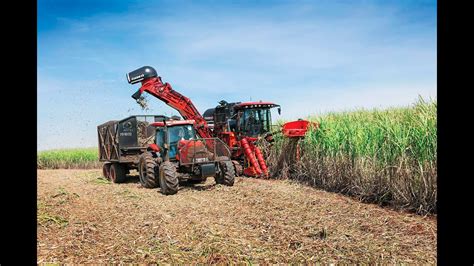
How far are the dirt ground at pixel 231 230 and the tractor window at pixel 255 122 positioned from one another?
183 inches

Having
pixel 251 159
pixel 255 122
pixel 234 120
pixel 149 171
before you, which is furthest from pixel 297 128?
pixel 149 171

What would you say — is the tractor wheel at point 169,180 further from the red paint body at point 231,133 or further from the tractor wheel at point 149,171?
the red paint body at point 231,133

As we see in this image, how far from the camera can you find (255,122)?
1405cm

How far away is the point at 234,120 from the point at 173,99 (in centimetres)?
262

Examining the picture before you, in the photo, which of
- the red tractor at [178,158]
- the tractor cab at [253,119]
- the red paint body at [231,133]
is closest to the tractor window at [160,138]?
the red tractor at [178,158]

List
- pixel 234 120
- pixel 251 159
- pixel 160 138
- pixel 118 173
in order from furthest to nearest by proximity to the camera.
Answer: pixel 234 120
pixel 118 173
pixel 251 159
pixel 160 138

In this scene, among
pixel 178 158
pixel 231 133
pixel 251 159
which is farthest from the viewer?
pixel 231 133

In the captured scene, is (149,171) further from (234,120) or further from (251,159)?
(234,120)

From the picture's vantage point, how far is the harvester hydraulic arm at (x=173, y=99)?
48.7 ft

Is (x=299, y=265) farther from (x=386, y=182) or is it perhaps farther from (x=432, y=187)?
(x=386, y=182)

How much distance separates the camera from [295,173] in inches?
469

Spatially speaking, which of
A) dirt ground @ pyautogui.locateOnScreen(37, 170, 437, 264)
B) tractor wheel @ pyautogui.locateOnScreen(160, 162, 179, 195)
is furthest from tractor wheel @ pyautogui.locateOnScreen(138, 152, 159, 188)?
dirt ground @ pyautogui.locateOnScreen(37, 170, 437, 264)
